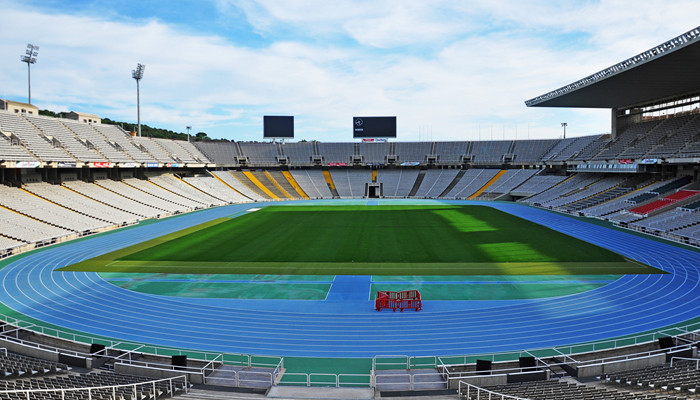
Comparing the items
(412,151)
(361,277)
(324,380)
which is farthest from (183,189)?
(324,380)

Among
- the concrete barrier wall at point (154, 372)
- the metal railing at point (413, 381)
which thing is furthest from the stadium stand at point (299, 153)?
the metal railing at point (413, 381)

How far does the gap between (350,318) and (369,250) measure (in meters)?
12.1

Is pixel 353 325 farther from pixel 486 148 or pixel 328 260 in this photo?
pixel 486 148

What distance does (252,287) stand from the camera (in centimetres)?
1919

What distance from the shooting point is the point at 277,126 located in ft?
254

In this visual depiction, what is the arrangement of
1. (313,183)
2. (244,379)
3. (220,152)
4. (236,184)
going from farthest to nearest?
(220,152) < (313,183) < (236,184) < (244,379)

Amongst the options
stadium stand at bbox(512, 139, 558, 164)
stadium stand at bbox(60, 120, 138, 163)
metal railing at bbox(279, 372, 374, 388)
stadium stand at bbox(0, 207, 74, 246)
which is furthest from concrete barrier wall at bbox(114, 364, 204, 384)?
stadium stand at bbox(512, 139, 558, 164)

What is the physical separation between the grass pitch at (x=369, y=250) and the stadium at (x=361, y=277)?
0.24 m

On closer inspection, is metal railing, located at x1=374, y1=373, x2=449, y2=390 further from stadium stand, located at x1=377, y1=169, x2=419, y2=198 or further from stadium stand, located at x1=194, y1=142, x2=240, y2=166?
stadium stand, located at x1=194, y1=142, x2=240, y2=166

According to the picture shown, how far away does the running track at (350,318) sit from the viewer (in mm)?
13211

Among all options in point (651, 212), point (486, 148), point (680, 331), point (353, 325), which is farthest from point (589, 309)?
point (486, 148)

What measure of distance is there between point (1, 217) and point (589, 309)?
3665 cm

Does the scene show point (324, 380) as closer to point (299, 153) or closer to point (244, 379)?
point (244, 379)

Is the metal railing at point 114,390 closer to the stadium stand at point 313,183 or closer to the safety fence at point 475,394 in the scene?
the safety fence at point 475,394
